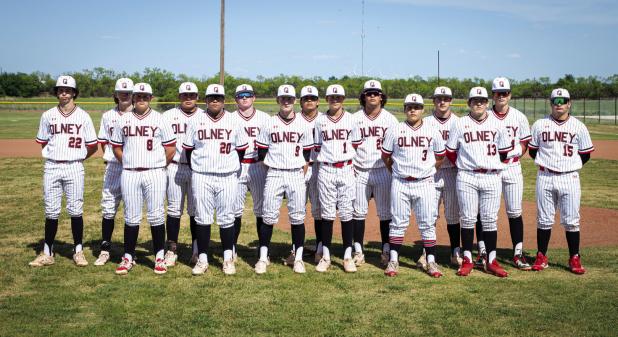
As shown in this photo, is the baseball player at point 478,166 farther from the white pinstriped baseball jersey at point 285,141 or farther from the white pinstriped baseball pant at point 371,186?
the white pinstriped baseball jersey at point 285,141

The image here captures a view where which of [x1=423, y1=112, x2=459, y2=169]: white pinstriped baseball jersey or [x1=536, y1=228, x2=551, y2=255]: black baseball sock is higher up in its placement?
[x1=423, y1=112, x2=459, y2=169]: white pinstriped baseball jersey

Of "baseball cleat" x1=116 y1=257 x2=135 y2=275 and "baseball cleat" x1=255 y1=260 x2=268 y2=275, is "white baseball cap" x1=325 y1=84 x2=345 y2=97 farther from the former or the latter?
"baseball cleat" x1=116 y1=257 x2=135 y2=275


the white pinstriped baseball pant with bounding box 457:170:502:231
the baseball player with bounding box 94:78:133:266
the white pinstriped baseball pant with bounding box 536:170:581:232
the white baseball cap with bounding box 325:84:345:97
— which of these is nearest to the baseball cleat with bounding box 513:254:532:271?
the white pinstriped baseball pant with bounding box 536:170:581:232

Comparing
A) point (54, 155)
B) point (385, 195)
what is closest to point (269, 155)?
point (385, 195)

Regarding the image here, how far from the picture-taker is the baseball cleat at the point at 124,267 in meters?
6.42

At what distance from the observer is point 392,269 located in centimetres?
644

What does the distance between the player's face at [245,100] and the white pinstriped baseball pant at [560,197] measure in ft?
11.1

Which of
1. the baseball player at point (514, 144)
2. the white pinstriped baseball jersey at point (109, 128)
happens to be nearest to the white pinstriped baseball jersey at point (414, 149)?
the baseball player at point (514, 144)

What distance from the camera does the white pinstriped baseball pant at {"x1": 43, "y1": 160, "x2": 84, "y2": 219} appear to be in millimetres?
6672

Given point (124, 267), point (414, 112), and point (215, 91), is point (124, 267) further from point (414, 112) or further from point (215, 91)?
point (414, 112)

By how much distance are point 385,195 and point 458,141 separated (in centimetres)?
103

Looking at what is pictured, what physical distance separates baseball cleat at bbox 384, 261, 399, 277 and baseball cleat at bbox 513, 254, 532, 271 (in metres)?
1.41

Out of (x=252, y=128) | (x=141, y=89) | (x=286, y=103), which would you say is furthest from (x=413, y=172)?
(x=141, y=89)

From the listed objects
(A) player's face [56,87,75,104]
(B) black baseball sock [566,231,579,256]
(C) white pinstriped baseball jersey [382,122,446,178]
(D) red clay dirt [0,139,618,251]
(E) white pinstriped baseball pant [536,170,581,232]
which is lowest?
(D) red clay dirt [0,139,618,251]
